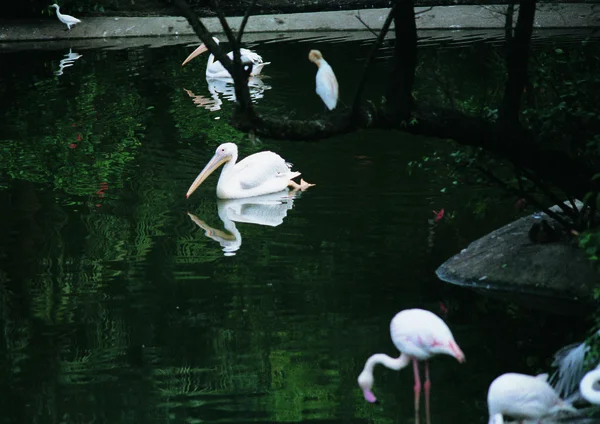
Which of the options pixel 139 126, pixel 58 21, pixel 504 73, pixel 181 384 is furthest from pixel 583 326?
pixel 58 21

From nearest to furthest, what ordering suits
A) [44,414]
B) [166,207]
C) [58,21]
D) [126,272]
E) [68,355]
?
[44,414] < [68,355] < [126,272] < [166,207] < [58,21]

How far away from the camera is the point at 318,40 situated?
18.7m

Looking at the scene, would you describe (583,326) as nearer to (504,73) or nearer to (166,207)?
(504,73)

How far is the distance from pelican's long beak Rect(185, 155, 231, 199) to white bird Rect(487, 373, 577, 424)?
17.3 feet

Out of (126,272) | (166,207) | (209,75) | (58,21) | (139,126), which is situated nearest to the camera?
(126,272)

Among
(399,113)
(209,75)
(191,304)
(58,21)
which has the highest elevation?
(58,21)

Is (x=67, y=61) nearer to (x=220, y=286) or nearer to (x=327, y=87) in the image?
(x=327, y=87)

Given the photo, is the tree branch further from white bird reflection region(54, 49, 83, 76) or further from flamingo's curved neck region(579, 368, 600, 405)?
white bird reflection region(54, 49, 83, 76)

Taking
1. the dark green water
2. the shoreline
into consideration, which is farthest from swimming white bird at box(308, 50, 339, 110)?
the shoreline

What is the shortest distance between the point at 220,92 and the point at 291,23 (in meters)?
5.42

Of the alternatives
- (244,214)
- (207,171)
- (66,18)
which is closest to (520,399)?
(244,214)

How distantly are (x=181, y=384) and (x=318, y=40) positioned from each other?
522 inches

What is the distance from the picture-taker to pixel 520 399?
16.4 ft

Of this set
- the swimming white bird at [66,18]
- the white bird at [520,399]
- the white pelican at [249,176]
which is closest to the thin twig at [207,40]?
the white bird at [520,399]
